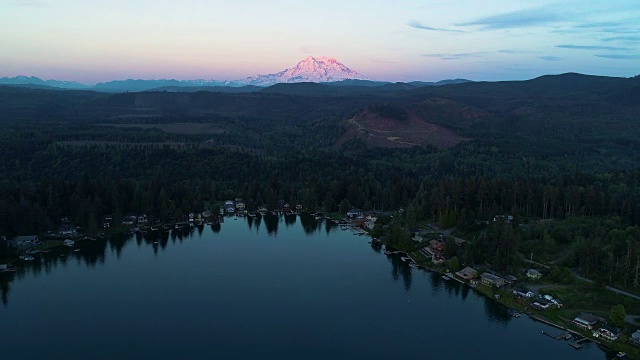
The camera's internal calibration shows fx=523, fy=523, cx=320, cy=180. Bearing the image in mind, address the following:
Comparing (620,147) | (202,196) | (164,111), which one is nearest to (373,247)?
(202,196)

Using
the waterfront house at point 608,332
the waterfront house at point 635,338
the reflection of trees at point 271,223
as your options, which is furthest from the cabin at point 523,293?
the reflection of trees at point 271,223

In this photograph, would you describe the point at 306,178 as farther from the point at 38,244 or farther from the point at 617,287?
the point at 617,287

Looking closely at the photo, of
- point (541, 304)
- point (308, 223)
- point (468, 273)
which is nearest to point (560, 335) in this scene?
point (541, 304)

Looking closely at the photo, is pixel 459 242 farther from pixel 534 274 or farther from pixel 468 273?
pixel 534 274

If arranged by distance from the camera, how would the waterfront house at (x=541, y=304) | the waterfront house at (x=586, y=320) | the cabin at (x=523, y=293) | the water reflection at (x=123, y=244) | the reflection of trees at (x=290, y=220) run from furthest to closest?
1. the reflection of trees at (x=290, y=220)
2. the water reflection at (x=123, y=244)
3. the cabin at (x=523, y=293)
4. the waterfront house at (x=541, y=304)
5. the waterfront house at (x=586, y=320)

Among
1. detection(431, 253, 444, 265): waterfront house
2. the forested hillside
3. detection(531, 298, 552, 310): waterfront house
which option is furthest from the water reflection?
detection(531, 298, 552, 310): waterfront house

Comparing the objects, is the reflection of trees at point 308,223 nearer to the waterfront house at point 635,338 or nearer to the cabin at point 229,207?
the cabin at point 229,207

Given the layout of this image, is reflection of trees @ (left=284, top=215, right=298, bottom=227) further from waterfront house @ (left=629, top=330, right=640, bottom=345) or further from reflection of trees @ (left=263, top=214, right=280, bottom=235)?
waterfront house @ (left=629, top=330, right=640, bottom=345)
